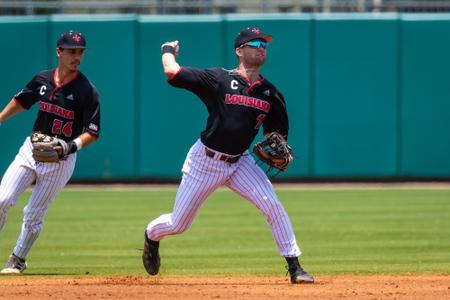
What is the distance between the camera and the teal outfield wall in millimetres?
19141

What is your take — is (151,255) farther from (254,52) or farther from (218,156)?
(254,52)

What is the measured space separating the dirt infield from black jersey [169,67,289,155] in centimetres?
113

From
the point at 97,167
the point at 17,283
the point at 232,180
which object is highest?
the point at 232,180

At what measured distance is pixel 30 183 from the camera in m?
9.27

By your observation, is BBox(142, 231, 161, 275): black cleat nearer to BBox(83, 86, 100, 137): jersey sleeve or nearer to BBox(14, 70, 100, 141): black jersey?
BBox(83, 86, 100, 137): jersey sleeve

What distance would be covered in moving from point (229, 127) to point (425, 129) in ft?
38.0

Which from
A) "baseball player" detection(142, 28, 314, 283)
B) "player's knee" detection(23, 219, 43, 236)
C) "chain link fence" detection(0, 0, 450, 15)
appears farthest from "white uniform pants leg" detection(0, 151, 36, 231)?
"chain link fence" detection(0, 0, 450, 15)

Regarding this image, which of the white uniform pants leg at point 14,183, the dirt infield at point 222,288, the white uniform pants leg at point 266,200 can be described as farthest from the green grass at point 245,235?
the white uniform pants leg at point 266,200

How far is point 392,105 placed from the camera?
19281 mm

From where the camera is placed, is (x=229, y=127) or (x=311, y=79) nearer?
(x=229, y=127)

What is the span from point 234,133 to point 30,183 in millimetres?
2050

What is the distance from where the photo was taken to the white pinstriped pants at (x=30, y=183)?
29.9 feet

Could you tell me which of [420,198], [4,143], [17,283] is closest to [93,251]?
[17,283]

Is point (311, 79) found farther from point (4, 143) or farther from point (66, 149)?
point (66, 149)
